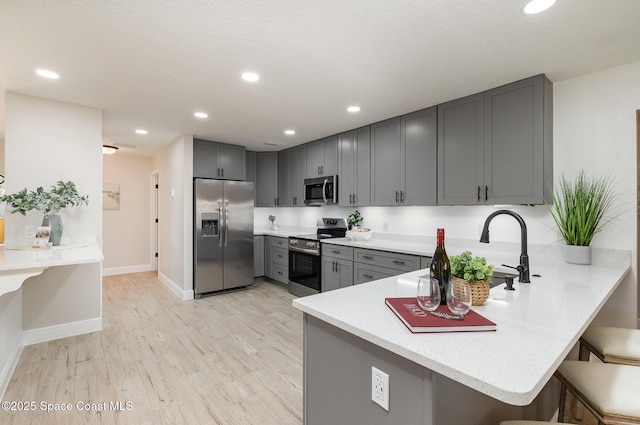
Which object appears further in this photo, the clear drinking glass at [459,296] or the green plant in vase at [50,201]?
the green plant in vase at [50,201]

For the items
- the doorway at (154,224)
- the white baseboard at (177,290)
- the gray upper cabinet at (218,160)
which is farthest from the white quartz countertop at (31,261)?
the doorway at (154,224)

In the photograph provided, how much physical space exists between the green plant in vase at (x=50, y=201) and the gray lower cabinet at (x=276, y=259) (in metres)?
2.78

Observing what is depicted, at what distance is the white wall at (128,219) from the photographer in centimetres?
593

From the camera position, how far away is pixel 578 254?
2355mm

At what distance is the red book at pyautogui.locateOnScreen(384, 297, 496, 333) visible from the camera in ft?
3.32

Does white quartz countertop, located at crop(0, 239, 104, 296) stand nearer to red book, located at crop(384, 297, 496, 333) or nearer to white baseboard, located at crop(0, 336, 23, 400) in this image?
white baseboard, located at crop(0, 336, 23, 400)

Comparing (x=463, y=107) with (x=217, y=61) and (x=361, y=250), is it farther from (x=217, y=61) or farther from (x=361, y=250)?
(x=217, y=61)

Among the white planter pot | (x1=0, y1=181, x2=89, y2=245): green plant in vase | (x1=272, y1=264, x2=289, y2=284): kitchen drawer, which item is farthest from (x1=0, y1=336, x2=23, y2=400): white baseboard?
the white planter pot

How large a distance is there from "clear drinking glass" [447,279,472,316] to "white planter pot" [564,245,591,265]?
1.73m

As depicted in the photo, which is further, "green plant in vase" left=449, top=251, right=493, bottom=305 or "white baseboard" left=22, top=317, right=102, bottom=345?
"white baseboard" left=22, top=317, right=102, bottom=345

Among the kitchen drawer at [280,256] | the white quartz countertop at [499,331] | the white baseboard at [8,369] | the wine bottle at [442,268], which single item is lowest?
the white baseboard at [8,369]

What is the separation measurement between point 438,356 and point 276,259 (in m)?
4.54

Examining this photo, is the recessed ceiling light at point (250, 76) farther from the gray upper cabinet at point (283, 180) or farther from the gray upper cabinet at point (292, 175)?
the gray upper cabinet at point (283, 180)

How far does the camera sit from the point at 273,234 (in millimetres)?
5301
